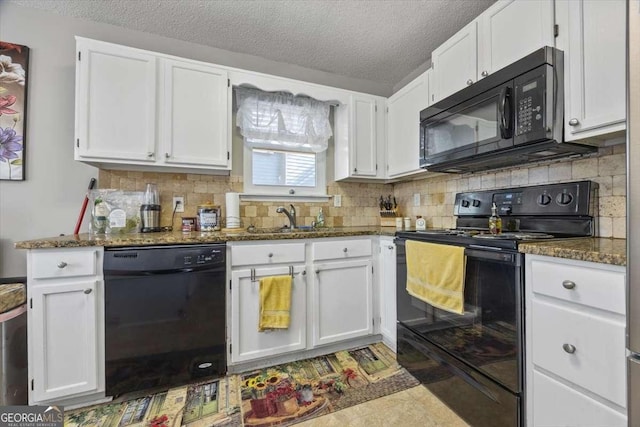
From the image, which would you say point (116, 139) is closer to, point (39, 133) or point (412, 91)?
point (39, 133)

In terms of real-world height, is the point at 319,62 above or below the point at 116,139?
Result: above

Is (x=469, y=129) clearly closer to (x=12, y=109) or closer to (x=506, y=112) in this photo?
(x=506, y=112)

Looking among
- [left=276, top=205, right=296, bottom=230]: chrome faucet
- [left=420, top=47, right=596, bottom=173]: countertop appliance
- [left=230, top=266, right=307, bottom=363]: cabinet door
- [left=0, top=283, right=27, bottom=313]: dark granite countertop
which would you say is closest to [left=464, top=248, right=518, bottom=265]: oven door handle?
[left=420, top=47, right=596, bottom=173]: countertop appliance

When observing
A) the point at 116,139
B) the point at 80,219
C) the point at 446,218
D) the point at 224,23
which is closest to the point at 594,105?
the point at 446,218

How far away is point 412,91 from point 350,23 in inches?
28.2

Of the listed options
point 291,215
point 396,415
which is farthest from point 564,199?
point 291,215

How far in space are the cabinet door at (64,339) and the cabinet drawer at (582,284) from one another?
214cm

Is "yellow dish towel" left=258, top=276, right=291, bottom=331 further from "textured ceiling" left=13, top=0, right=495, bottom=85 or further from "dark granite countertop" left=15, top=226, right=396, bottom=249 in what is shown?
"textured ceiling" left=13, top=0, right=495, bottom=85

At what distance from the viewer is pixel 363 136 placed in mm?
2533

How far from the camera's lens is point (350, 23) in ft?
6.57

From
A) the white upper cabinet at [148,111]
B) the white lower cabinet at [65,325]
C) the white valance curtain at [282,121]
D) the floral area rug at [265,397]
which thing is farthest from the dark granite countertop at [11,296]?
the white valance curtain at [282,121]

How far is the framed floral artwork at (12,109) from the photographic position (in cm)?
180

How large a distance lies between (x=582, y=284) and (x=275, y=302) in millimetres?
1544

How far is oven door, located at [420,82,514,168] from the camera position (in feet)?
4.66
